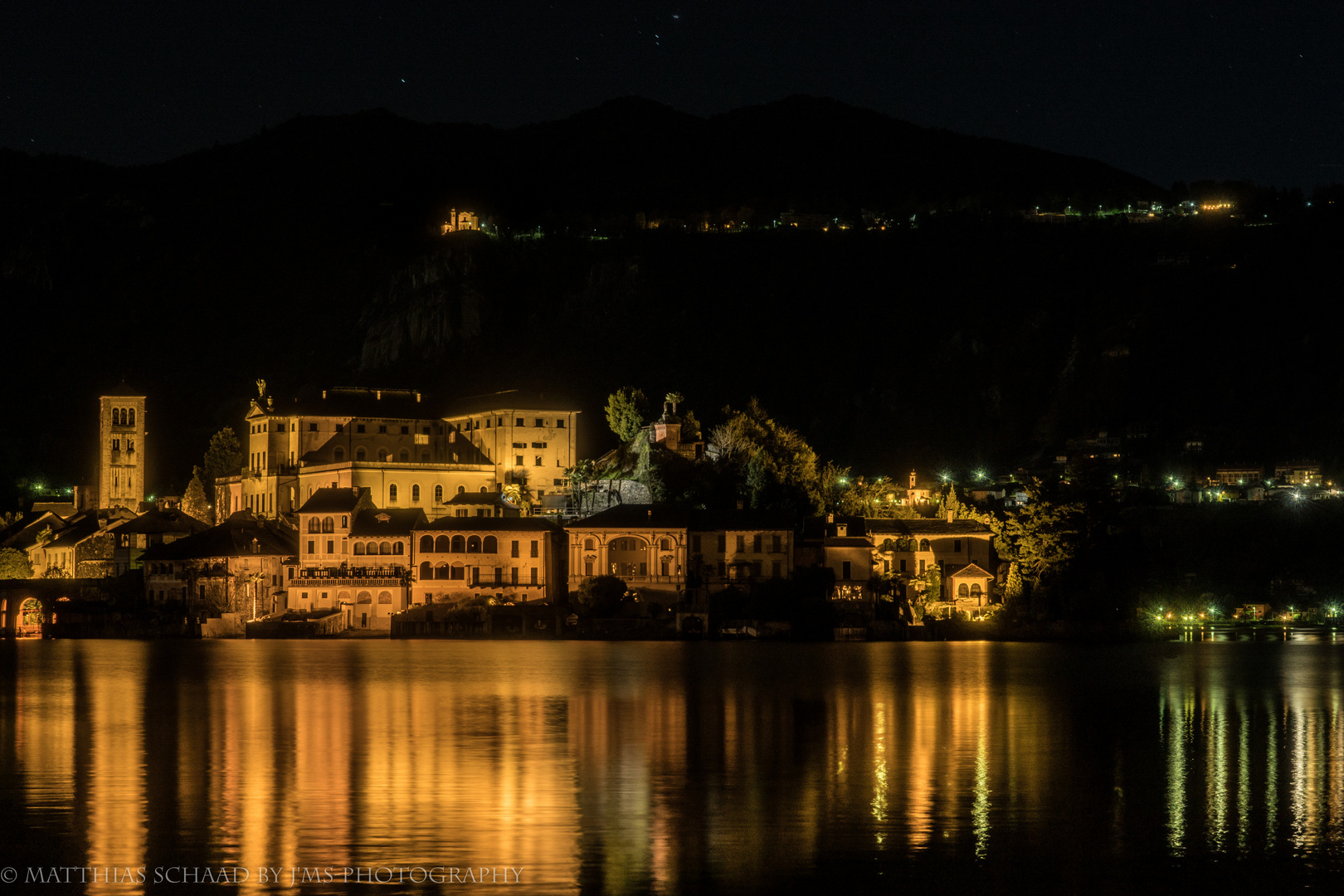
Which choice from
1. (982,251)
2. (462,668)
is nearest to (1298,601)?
(462,668)

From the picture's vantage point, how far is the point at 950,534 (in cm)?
8819

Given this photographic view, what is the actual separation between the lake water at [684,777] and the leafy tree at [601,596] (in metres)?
21.4

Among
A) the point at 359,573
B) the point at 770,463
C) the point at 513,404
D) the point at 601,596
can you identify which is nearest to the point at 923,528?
the point at 770,463

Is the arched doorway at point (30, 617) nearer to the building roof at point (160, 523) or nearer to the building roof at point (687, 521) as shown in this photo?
the building roof at point (160, 523)

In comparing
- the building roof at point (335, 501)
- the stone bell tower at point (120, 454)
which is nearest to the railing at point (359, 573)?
the building roof at point (335, 501)

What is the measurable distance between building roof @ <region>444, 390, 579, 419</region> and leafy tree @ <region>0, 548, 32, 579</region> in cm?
2814

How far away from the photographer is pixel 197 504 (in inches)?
4424

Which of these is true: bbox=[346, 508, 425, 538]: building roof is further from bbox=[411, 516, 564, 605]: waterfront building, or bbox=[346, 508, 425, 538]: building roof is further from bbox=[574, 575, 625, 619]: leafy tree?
bbox=[574, 575, 625, 619]: leafy tree

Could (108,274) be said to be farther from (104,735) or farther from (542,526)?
(104,735)

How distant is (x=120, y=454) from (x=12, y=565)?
67.6 feet

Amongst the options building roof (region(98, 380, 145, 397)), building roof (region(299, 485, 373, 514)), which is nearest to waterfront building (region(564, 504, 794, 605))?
building roof (region(299, 485, 373, 514))

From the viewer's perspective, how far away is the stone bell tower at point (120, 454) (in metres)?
120

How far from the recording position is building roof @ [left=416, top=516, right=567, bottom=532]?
86.7 m

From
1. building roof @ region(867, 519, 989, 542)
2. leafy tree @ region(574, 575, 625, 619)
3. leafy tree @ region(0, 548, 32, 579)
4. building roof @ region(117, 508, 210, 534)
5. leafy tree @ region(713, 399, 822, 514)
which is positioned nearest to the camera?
leafy tree @ region(574, 575, 625, 619)
